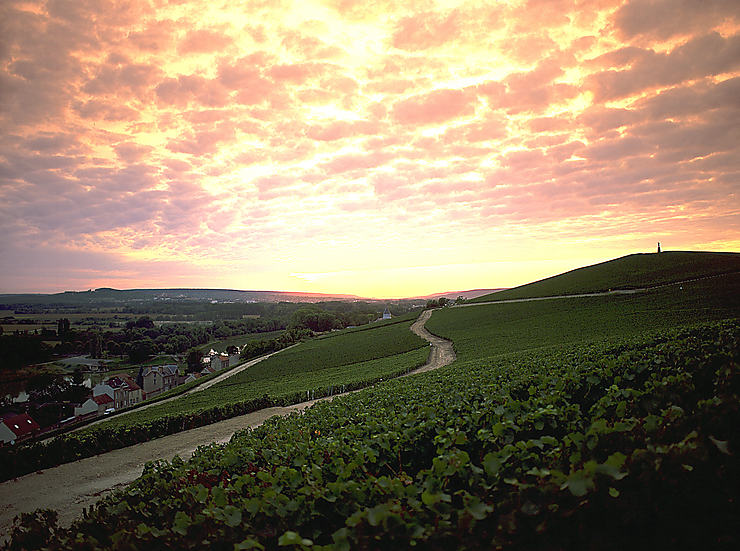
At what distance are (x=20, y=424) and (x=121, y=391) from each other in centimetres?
1940

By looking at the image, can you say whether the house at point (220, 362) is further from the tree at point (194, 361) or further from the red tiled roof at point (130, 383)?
the red tiled roof at point (130, 383)

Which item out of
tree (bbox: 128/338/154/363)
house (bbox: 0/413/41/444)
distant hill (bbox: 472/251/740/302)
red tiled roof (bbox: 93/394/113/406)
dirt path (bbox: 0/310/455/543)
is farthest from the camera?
tree (bbox: 128/338/154/363)

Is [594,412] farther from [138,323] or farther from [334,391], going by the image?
[138,323]

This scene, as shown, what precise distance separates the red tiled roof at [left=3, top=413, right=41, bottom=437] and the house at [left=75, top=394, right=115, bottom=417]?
10.5 meters

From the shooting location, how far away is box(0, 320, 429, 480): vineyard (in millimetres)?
→ 16500

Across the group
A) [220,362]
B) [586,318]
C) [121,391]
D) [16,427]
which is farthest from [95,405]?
[586,318]

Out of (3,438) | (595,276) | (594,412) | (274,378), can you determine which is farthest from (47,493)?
(595,276)

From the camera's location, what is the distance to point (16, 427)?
3953 cm

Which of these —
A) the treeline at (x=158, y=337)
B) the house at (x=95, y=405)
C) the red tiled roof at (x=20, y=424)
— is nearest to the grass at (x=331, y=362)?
the red tiled roof at (x=20, y=424)

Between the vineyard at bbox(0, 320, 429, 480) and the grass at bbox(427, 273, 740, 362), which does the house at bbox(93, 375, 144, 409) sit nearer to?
the vineyard at bbox(0, 320, 429, 480)

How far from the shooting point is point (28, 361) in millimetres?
44531

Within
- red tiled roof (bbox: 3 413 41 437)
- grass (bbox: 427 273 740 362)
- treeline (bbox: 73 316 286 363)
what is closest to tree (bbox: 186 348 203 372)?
treeline (bbox: 73 316 286 363)

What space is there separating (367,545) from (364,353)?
44.0 meters

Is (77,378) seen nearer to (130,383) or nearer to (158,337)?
(130,383)
